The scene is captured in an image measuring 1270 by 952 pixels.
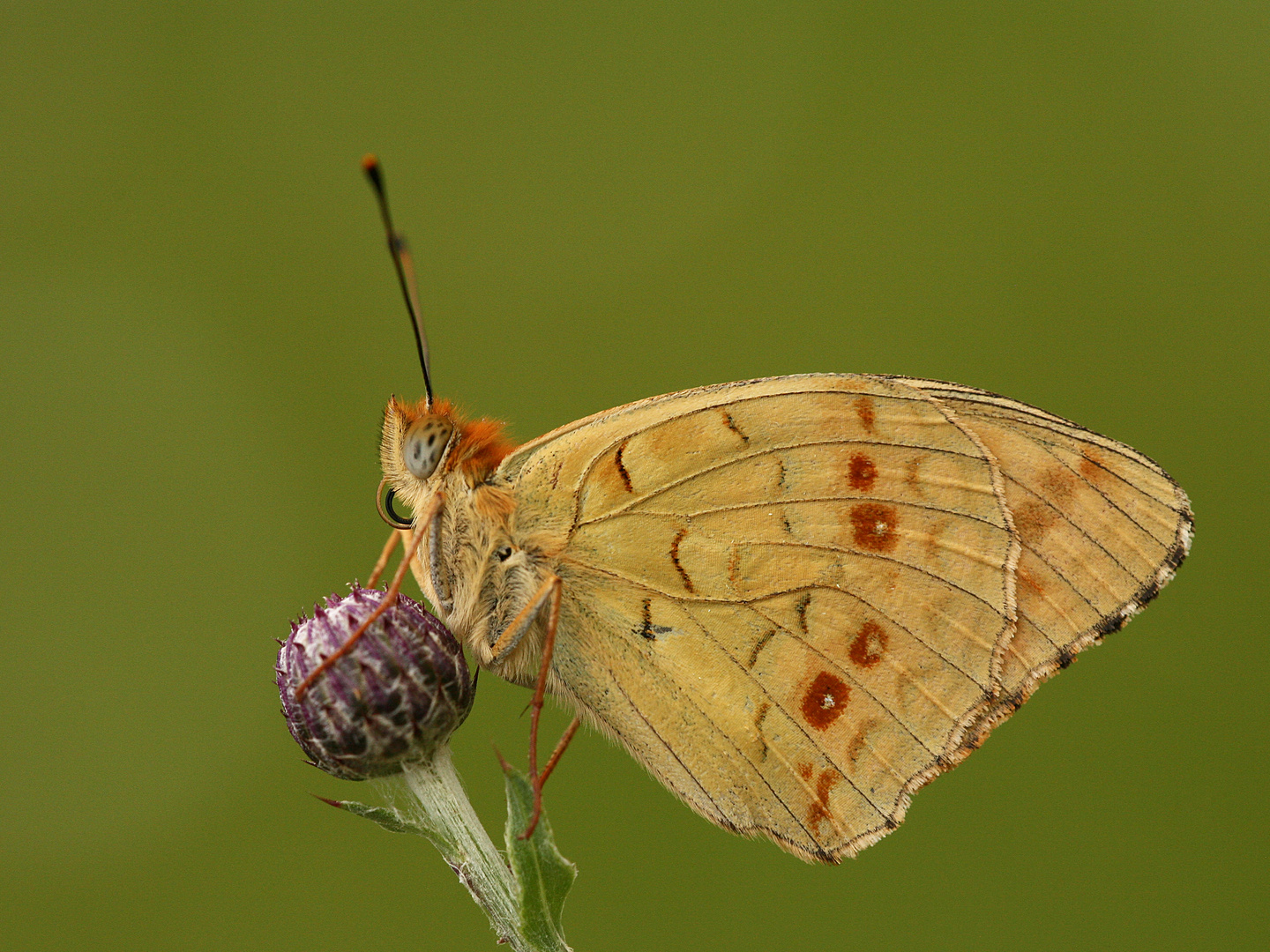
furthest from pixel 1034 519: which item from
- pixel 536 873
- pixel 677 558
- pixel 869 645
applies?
pixel 536 873

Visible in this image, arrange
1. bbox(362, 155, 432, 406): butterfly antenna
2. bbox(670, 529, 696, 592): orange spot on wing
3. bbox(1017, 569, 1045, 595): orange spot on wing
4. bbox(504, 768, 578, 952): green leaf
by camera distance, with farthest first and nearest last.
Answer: bbox(670, 529, 696, 592): orange spot on wing → bbox(1017, 569, 1045, 595): orange spot on wing → bbox(362, 155, 432, 406): butterfly antenna → bbox(504, 768, 578, 952): green leaf

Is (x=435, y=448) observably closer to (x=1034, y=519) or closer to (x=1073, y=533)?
(x=1034, y=519)

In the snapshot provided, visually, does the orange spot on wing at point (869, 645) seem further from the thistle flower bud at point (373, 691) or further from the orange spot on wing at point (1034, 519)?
the thistle flower bud at point (373, 691)

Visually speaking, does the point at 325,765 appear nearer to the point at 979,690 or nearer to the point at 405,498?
the point at 405,498

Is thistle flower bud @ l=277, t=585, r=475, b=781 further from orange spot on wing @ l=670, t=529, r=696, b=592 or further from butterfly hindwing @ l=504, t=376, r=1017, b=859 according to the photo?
orange spot on wing @ l=670, t=529, r=696, b=592

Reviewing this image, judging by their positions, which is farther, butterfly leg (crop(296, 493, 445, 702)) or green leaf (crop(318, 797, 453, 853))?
butterfly leg (crop(296, 493, 445, 702))

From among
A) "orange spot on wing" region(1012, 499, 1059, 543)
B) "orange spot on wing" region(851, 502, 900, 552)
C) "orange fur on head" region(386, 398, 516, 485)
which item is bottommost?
"orange spot on wing" region(1012, 499, 1059, 543)

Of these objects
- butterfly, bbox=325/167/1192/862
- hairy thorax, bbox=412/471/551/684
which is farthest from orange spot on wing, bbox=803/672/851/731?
hairy thorax, bbox=412/471/551/684

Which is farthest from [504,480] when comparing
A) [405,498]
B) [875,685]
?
[875,685]
